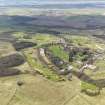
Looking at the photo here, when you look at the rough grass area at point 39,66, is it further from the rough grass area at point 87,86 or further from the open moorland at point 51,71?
the rough grass area at point 87,86

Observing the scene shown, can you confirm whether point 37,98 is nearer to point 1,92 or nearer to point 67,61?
point 1,92

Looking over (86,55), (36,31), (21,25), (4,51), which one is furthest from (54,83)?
(21,25)

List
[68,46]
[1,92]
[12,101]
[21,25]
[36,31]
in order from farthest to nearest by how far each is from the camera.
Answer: [21,25], [36,31], [68,46], [1,92], [12,101]

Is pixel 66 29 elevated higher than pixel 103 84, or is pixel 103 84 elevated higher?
pixel 103 84

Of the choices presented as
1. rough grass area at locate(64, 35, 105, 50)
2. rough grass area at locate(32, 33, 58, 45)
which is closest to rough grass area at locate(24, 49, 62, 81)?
rough grass area at locate(64, 35, 105, 50)

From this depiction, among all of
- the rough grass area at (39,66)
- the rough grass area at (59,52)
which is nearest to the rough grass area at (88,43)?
the rough grass area at (59,52)

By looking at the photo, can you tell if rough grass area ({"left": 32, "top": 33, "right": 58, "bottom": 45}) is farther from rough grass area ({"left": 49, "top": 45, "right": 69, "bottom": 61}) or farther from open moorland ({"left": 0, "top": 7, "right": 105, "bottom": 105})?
rough grass area ({"left": 49, "top": 45, "right": 69, "bottom": 61})
